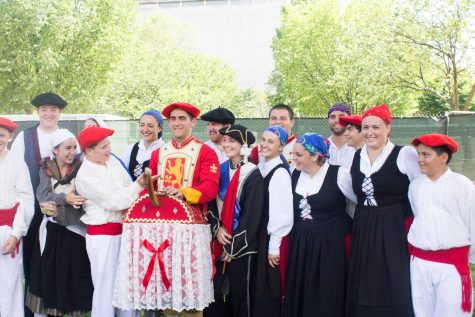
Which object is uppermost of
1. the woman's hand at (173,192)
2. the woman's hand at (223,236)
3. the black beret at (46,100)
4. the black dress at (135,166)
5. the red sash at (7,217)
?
the black beret at (46,100)

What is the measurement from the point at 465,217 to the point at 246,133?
1.75m

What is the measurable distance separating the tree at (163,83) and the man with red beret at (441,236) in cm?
2528

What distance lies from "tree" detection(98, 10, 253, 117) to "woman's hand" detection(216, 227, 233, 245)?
24.5 metres

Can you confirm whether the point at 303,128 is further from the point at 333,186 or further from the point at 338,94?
the point at 338,94

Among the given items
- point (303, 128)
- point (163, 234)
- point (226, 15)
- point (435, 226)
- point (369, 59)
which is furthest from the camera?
point (226, 15)

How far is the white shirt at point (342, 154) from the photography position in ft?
16.1

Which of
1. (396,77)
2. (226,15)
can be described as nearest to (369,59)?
(396,77)

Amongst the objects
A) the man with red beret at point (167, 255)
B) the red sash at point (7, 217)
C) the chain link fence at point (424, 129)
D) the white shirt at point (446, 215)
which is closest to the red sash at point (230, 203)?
the man with red beret at point (167, 255)

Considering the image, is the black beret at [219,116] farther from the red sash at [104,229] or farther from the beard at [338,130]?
the red sash at [104,229]

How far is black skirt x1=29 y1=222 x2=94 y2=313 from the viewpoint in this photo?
420 centimetres

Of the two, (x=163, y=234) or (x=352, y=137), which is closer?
(x=163, y=234)

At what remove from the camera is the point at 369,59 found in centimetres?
2002

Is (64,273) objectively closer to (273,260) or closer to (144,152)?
(144,152)

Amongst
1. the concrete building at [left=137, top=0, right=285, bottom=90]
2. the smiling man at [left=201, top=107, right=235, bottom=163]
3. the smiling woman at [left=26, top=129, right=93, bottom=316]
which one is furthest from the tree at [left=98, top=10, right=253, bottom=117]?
the smiling woman at [left=26, top=129, right=93, bottom=316]
